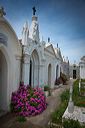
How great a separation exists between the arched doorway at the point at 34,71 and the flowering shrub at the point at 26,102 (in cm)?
252

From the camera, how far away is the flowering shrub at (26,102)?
6.88 meters

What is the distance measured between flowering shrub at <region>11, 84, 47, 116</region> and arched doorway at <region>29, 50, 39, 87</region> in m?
2.52

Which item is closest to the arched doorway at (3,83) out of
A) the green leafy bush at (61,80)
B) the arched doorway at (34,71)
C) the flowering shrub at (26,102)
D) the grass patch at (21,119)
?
the flowering shrub at (26,102)

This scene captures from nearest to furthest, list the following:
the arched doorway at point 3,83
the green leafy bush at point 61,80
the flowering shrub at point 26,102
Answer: the flowering shrub at point 26,102 < the arched doorway at point 3,83 < the green leafy bush at point 61,80

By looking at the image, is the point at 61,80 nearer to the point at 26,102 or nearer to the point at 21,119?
the point at 26,102

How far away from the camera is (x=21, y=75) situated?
8227mm

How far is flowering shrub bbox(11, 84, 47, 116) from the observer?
6.88 metres

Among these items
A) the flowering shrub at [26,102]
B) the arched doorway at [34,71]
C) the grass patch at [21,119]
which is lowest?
the grass patch at [21,119]

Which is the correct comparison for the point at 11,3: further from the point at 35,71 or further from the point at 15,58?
the point at 35,71

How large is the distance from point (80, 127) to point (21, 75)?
4.90 metres

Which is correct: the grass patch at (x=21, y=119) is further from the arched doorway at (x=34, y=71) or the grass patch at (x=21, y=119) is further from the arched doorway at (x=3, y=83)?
the arched doorway at (x=34, y=71)

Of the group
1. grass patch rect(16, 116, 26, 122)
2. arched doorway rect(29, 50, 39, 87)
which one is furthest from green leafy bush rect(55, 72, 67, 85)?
grass patch rect(16, 116, 26, 122)

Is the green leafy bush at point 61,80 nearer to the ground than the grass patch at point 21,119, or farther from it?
farther from it

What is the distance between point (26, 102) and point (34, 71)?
12.8 ft
